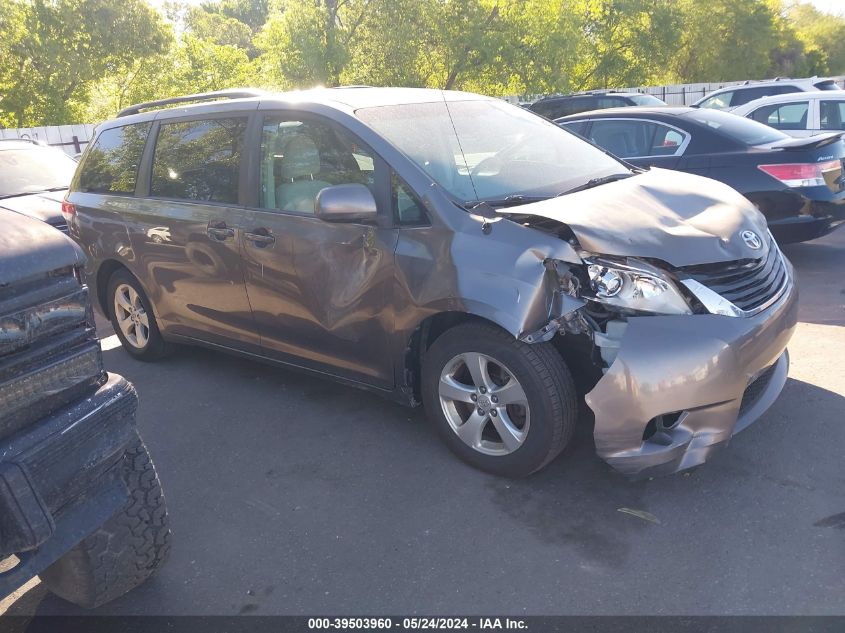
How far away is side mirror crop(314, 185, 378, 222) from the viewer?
11.5 feet

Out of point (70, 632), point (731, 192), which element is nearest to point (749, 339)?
point (731, 192)

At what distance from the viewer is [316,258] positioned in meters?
3.89

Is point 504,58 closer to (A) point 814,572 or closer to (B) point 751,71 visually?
(B) point 751,71

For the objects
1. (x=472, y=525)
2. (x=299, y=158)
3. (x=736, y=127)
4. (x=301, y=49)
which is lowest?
(x=472, y=525)

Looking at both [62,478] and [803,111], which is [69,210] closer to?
[62,478]

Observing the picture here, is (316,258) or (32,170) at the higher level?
(32,170)

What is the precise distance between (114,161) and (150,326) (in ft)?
4.07

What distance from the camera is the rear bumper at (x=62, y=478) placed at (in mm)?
2029

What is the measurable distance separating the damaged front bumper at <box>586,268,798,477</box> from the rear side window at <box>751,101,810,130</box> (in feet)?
27.5

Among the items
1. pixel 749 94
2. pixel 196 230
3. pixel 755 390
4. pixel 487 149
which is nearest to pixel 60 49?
pixel 749 94

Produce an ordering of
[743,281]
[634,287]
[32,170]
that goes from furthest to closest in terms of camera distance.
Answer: [32,170] < [743,281] < [634,287]

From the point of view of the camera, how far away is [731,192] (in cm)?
396

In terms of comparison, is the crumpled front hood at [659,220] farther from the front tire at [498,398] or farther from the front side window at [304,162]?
the front side window at [304,162]

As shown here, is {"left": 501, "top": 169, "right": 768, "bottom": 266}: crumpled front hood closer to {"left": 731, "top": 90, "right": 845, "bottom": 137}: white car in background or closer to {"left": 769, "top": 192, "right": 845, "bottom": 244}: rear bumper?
{"left": 769, "top": 192, "right": 845, "bottom": 244}: rear bumper
